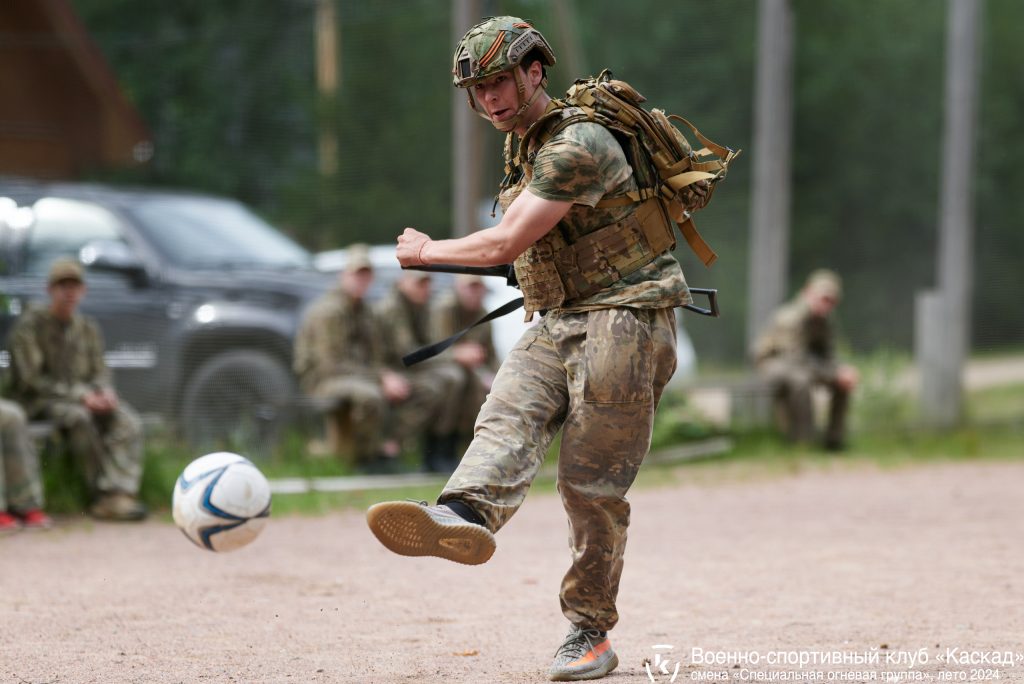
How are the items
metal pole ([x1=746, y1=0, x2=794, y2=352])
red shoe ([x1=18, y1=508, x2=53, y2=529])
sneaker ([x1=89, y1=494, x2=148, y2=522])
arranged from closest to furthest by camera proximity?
red shoe ([x1=18, y1=508, x2=53, y2=529]), sneaker ([x1=89, y1=494, x2=148, y2=522]), metal pole ([x1=746, y1=0, x2=794, y2=352])

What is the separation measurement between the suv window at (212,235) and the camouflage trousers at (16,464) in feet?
8.08

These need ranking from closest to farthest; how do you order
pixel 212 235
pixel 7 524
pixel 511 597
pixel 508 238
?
pixel 508 238 → pixel 511 597 → pixel 7 524 → pixel 212 235

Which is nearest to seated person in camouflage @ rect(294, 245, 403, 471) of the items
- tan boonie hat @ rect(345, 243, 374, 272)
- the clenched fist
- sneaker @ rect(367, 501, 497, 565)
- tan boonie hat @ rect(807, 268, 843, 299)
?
tan boonie hat @ rect(345, 243, 374, 272)

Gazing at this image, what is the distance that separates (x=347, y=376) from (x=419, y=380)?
523 mm

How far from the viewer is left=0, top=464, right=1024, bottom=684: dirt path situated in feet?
17.4

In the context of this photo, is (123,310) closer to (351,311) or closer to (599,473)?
(351,311)

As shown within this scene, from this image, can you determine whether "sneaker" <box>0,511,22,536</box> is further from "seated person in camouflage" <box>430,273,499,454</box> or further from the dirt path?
"seated person in camouflage" <box>430,273,499,454</box>

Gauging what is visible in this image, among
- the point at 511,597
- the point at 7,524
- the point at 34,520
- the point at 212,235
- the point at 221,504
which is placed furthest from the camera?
the point at 212,235

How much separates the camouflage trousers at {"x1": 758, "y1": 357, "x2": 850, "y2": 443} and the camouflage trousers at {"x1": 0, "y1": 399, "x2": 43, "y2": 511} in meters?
6.19

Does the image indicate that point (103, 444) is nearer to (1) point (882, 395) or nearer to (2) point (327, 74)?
(2) point (327, 74)

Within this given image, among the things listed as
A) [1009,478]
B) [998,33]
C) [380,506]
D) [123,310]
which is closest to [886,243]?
[998,33]

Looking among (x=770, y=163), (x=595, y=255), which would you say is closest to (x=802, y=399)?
(x=770, y=163)

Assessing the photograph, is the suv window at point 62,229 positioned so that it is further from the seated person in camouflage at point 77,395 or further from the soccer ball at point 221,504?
the soccer ball at point 221,504

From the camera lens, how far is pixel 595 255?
4.87 meters
